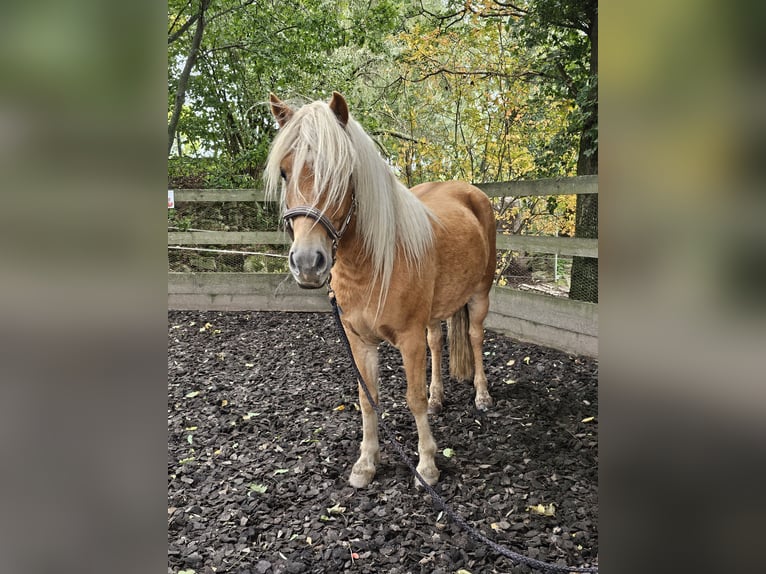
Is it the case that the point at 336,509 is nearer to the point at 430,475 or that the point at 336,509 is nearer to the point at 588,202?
the point at 430,475

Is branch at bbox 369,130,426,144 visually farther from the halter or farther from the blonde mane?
the halter

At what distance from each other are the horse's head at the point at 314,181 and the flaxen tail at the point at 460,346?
72.4 inches

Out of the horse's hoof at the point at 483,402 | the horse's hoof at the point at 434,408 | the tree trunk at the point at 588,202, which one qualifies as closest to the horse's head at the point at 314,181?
the horse's hoof at the point at 434,408

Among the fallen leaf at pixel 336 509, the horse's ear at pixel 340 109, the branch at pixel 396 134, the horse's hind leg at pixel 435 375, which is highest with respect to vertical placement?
the branch at pixel 396 134

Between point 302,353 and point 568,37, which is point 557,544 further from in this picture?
point 568,37

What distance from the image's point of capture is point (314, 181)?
1962 millimetres

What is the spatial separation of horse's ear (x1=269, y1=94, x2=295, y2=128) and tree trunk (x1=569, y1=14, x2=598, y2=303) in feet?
10.5

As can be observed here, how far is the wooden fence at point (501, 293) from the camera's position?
4285 mm
